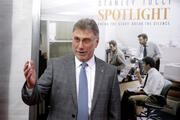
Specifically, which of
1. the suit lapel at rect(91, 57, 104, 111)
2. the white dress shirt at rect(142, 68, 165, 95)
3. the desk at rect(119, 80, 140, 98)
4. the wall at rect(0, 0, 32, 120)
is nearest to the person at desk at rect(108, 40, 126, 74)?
the desk at rect(119, 80, 140, 98)

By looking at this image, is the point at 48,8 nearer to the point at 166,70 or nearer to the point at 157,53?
the point at 157,53

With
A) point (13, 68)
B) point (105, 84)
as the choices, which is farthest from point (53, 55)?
point (105, 84)

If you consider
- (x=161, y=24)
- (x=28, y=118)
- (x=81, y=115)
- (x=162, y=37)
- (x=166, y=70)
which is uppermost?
(x=161, y=24)

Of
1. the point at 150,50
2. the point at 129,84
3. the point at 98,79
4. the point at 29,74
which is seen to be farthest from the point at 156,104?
the point at 29,74

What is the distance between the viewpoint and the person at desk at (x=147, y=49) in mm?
1760

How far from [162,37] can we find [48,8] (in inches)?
47.0

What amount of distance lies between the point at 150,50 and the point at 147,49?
31 millimetres

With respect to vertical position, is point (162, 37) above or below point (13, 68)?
above

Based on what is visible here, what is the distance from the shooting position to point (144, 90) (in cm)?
178

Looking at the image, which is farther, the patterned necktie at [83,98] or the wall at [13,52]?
the wall at [13,52]

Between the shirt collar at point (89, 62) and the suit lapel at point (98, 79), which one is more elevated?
the shirt collar at point (89, 62)

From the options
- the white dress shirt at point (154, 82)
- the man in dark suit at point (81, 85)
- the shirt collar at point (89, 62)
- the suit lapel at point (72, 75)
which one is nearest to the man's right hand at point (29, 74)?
the man in dark suit at point (81, 85)

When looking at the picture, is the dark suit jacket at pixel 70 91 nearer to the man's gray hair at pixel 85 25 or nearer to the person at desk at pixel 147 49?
the man's gray hair at pixel 85 25

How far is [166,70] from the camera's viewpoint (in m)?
1.75
